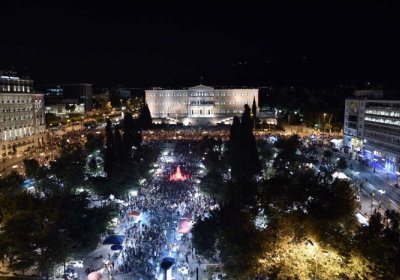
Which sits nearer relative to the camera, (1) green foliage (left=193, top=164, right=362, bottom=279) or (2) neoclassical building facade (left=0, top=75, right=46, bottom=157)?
(1) green foliage (left=193, top=164, right=362, bottom=279)

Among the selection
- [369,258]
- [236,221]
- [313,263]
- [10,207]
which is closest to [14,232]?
[10,207]

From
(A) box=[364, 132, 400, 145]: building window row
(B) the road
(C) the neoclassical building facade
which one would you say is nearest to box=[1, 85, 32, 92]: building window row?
(C) the neoclassical building facade

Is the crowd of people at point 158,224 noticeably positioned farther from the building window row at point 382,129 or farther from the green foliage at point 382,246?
the building window row at point 382,129

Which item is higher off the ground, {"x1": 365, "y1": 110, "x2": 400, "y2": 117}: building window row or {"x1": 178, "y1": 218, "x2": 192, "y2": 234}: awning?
{"x1": 365, "y1": 110, "x2": 400, "y2": 117}: building window row

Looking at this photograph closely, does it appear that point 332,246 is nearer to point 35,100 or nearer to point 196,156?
point 196,156

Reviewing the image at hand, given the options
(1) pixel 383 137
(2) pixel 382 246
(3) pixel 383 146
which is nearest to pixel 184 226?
(2) pixel 382 246

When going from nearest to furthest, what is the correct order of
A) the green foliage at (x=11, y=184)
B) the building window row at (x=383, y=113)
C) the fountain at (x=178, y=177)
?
1. the green foliage at (x=11, y=184)
2. the fountain at (x=178, y=177)
3. the building window row at (x=383, y=113)

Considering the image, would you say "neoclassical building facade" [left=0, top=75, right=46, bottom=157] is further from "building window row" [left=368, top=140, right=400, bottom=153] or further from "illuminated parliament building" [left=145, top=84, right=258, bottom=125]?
"building window row" [left=368, top=140, right=400, bottom=153]

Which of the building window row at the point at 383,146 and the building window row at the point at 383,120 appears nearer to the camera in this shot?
the building window row at the point at 383,146

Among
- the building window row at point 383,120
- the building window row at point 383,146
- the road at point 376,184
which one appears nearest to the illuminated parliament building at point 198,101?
the building window row at point 383,120

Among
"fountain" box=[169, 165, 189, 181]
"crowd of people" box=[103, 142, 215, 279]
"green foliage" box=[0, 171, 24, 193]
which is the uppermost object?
"green foliage" box=[0, 171, 24, 193]
